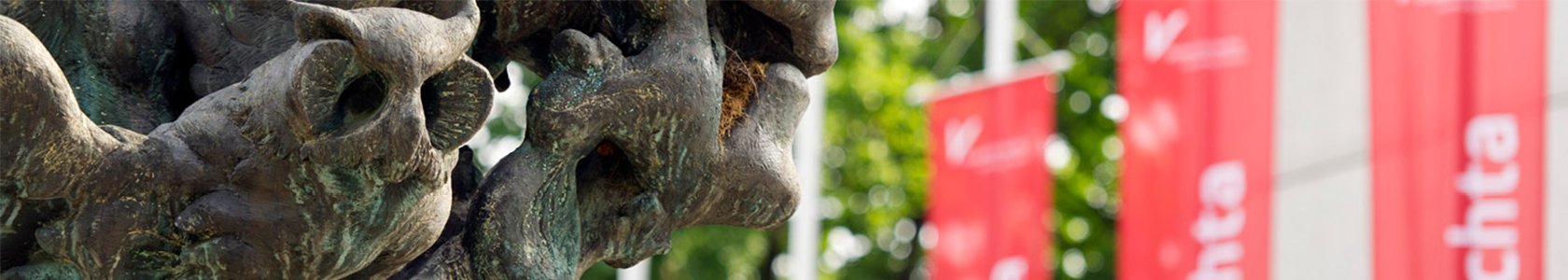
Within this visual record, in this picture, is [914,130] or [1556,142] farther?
[914,130]

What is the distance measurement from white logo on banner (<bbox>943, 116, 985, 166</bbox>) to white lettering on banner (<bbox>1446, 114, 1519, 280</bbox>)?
16.0 feet

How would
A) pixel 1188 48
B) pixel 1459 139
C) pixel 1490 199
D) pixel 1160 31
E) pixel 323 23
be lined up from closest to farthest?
pixel 323 23
pixel 1490 199
pixel 1459 139
pixel 1188 48
pixel 1160 31

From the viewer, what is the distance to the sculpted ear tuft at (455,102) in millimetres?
2844

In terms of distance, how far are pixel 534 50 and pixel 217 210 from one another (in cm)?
67

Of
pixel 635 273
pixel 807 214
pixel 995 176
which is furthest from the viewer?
pixel 807 214

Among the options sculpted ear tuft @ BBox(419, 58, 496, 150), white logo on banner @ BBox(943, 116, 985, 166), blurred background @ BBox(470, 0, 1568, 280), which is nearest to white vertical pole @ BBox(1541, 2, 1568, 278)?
blurred background @ BBox(470, 0, 1568, 280)

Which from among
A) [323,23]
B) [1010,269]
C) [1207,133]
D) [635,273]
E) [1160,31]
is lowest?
[635,273]

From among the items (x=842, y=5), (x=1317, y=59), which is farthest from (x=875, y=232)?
(x=1317, y=59)

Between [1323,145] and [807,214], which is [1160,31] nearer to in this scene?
[1323,145]

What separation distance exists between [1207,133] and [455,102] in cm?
1160

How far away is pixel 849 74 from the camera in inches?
904

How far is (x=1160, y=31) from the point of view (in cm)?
1428

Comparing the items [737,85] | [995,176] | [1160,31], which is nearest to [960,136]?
[995,176]

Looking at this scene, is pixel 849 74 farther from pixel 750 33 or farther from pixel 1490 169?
pixel 750 33
